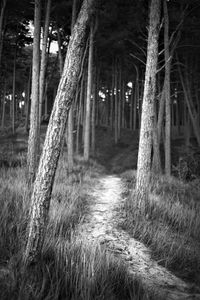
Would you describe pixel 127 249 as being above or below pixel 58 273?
below

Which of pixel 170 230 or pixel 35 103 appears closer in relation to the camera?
pixel 170 230

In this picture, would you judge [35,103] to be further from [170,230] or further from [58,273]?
[58,273]

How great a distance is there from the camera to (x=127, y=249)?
430 cm

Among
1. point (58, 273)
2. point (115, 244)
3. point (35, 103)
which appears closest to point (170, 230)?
point (115, 244)

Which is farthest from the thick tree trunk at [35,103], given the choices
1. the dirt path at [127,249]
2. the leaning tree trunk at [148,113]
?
the leaning tree trunk at [148,113]

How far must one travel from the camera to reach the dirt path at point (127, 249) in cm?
330

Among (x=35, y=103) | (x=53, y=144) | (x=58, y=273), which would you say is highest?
(x=35, y=103)

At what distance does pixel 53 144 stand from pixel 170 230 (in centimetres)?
402

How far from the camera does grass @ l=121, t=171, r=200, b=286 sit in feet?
13.4

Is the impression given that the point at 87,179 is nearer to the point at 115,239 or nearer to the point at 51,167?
the point at 115,239

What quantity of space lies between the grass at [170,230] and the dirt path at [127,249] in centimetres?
24

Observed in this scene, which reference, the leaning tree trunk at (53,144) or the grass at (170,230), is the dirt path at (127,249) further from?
the leaning tree trunk at (53,144)

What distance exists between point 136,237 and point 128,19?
12.5 m

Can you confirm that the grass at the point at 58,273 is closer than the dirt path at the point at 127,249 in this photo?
Yes
